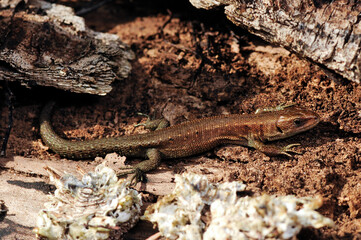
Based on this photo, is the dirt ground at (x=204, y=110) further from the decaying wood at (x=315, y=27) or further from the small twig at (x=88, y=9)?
the decaying wood at (x=315, y=27)

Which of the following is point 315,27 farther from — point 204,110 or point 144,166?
point 144,166

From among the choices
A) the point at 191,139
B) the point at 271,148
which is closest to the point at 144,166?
the point at 191,139

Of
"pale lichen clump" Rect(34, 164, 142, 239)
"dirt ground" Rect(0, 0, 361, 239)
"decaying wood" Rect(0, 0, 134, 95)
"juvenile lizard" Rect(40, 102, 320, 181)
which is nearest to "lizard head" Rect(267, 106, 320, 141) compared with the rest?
"juvenile lizard" Rect(40, 102, 320, 181)

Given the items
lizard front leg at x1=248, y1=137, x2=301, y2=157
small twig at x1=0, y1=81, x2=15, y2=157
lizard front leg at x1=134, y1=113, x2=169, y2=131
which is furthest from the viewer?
lizard front leg at x1=134, y1=113, x2=169, y2=131

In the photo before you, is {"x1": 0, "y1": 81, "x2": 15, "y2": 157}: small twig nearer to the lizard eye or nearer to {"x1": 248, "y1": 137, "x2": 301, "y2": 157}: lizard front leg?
{"x1": 248, "y1": 137, "x2": 301, "y2": 157}: lizard front leg

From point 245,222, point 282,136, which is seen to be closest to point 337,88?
point 282,136

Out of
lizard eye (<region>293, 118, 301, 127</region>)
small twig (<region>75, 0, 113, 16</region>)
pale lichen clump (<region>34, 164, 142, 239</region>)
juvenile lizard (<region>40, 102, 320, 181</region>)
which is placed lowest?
pale lichen clump (<region>34, 164, 142, 239</region>)
